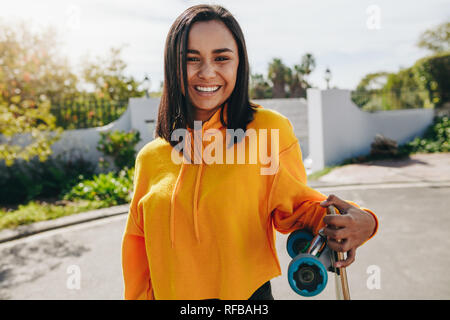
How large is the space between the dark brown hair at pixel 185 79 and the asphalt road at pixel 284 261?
2.64m

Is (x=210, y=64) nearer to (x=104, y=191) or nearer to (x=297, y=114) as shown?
(x=104, y=191)

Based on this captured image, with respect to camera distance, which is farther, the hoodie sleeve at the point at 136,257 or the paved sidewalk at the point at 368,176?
the paved sidewalk at the point at 368,176

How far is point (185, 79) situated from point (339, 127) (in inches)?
398

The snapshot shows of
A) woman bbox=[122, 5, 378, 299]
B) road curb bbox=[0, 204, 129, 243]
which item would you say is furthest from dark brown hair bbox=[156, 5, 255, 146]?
road curb bbox=[0, 204, 129, 243]

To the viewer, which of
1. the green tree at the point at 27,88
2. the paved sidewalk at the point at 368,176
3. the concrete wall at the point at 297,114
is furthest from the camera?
the concrete wall at the point at 297,114

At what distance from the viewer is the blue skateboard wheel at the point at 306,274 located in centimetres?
100

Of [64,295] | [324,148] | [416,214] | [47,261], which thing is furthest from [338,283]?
[324,148]

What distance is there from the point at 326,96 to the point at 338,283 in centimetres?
985

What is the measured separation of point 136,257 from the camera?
54.6 inches

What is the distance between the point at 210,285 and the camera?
123 centimetres

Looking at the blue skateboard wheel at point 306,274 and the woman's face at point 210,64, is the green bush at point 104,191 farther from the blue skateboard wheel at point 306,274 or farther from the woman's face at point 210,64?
the blue skateboard wheel at point 306,274

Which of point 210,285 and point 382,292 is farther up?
point 210,285

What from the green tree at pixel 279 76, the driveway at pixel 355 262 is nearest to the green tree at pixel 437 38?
the driveway at pixel 355 262

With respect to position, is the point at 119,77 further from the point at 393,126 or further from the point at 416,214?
the point at 416,214
